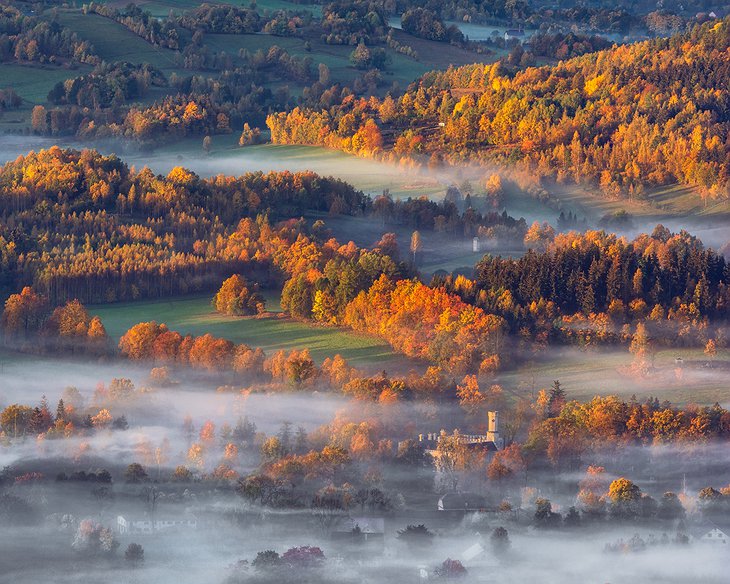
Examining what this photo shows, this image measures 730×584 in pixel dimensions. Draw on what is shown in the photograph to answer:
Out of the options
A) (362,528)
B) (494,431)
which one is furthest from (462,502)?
(494,431)

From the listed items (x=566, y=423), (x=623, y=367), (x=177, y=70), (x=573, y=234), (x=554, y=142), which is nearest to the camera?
(x=566, y=423)

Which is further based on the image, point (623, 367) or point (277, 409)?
point (623, 367)

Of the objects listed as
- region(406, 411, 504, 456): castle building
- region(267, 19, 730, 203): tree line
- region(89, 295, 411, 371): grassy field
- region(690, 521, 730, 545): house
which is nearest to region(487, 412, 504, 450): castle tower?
region(406, 411, 504, 456): castle building

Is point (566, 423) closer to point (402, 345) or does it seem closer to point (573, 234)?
point (402, 345)

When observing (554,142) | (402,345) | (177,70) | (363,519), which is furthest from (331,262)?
(177,70)

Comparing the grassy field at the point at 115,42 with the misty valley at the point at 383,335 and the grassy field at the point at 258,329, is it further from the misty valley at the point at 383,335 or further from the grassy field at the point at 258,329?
the grassy field at the point at 258,329

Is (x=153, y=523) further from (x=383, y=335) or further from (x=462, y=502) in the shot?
(x=383, y=335)
